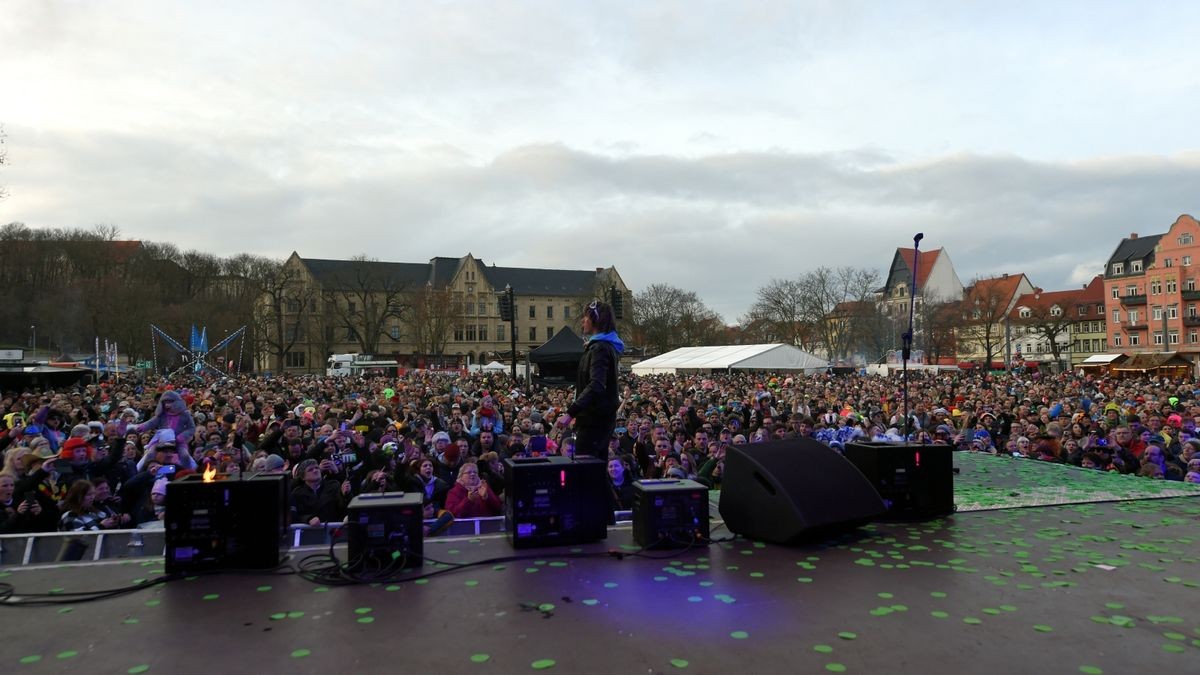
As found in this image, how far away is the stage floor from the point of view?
307 centimetres

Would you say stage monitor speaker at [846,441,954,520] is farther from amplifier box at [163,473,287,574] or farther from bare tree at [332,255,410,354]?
bare tree at [332,255,410,354]

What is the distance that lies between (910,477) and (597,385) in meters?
2.72

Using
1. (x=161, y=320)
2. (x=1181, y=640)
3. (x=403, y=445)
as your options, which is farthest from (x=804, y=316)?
(x=1181, y=640)

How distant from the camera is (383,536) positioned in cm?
444

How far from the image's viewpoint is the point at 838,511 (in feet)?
16.3

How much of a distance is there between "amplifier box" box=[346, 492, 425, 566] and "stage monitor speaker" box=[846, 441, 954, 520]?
3.70m

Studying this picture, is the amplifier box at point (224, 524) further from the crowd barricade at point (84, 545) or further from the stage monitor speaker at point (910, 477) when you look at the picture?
the stage monitor speaker at point (910, 477)

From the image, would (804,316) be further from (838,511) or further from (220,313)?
(838,511)

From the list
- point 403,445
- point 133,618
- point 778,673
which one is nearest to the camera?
point 778,673

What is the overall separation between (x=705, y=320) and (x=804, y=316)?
10.6 m

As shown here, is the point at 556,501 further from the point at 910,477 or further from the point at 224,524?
the point at 910,477

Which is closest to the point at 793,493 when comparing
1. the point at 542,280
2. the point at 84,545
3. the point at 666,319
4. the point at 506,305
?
the point at 84,545

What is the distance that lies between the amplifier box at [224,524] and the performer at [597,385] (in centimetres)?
217

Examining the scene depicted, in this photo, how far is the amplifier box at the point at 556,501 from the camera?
16.2 feet
